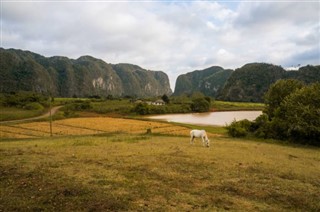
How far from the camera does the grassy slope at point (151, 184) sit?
401 inches

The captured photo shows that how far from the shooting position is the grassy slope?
1018cm

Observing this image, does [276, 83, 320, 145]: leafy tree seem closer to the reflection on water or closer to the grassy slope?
the grassy slope

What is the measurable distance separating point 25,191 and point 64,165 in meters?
4.66

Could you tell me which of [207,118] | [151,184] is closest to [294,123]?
[151,184]

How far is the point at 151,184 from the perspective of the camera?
12484mm

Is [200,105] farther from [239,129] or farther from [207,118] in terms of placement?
[239,129]

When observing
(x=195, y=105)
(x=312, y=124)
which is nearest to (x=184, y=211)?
(x=312, y=124)

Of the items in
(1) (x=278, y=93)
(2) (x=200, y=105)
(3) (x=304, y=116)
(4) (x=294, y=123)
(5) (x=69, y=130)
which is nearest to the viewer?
(3) (x=304, y=116)

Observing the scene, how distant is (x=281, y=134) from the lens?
3997 cm

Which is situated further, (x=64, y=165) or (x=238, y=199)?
(x=64, y=165)

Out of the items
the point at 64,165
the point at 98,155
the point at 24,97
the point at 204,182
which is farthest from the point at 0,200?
the point at 24,97

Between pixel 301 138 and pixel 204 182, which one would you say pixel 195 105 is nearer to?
pixel 301 138

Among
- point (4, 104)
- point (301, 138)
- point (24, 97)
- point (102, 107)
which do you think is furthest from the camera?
point (102, 107)

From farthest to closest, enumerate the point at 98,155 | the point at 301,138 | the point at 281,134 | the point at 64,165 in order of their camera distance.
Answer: the point at 281,134 < the point at 301,138 < the point at 98,155 < the point at 64,165
